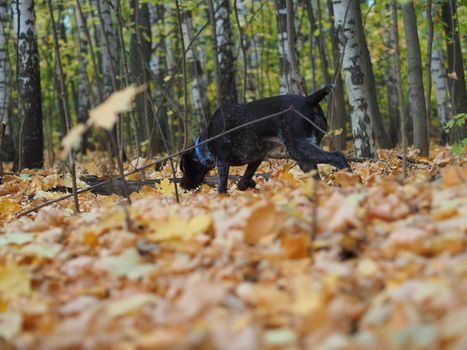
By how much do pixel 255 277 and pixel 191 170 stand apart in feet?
15.3

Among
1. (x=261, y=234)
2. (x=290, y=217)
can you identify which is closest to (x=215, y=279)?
(x=261, y=234)

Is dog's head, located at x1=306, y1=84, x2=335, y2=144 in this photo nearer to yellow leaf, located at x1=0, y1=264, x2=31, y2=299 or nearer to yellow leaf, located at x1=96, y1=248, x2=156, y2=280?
yellow leaf, located at x1=96, y1=248, x2=156, y2=280

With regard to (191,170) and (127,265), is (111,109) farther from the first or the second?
(191,170)

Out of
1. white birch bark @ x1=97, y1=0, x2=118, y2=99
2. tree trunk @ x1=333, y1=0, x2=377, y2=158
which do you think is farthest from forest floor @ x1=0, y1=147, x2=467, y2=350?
tree trunk @ x1=333, y1=0, x2=377, y2=158

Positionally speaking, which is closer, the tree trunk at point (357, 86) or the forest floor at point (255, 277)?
the forest floor at point (255, 277)

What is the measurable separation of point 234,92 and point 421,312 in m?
11.3

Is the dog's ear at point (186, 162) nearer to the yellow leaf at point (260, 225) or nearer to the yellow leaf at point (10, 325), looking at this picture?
the yellow leaf at point (260, 225)

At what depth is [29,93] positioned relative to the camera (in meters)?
12.1

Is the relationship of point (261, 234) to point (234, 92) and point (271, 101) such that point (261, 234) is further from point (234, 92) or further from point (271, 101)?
point (234, 92)

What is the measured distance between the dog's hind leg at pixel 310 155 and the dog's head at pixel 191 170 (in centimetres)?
147

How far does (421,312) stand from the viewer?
1.90 m

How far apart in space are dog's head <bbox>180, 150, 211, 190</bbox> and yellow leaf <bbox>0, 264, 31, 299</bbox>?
4.42 metres

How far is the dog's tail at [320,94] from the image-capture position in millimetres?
5582

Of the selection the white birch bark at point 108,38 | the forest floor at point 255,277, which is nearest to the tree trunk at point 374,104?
the white birch bark at point 108,38
